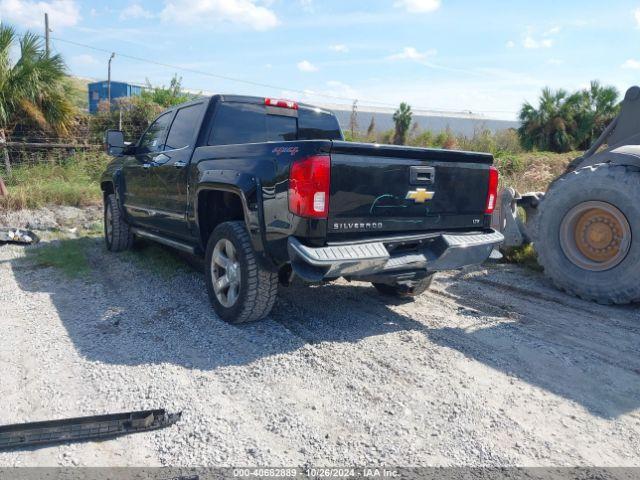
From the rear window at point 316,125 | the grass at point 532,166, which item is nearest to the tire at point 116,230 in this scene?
the rear window at point 316,125

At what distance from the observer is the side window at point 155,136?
21.3 ft

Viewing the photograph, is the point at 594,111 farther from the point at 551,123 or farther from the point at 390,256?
the point at 390,256

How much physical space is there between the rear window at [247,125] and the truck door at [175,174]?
0.22m

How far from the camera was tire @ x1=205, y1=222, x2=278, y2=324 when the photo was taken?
4375 mm

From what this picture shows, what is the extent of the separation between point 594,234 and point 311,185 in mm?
3503

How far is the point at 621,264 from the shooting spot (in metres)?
5.41

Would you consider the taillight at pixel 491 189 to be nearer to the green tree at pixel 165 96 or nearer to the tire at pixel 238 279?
the tire at pixel 238 279

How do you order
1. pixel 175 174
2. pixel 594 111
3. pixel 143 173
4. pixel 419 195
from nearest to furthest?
1. pixel 419 195
2. pixel 175 174
3. pixel 143 173
4. pixel 594 111

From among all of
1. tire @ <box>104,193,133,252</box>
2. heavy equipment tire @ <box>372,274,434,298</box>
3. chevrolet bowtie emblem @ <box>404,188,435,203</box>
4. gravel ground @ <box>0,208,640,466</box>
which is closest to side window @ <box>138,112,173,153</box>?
tire @ <box>104,193,133,252</box>

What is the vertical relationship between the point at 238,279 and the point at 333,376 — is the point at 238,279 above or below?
above

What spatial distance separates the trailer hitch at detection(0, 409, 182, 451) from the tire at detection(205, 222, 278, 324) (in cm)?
142

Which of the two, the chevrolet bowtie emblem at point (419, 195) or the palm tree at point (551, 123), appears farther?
the palm tree at point (551, 123)

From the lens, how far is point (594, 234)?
18.9 ft

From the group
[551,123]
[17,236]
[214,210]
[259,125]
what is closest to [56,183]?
[17,236]
